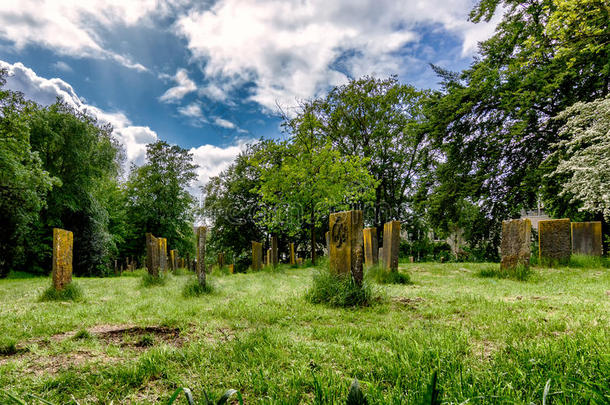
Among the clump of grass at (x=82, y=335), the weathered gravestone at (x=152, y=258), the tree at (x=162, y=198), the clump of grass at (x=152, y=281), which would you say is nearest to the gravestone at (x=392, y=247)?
the clump of grass at (x=82, y=335)

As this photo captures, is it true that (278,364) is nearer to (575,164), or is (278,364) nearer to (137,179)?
(575,164)

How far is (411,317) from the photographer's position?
3828mm

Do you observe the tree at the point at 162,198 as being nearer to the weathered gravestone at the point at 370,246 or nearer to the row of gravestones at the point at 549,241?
the weathered gravestone at the point at 370,246

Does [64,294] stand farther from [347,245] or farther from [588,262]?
[588,262]

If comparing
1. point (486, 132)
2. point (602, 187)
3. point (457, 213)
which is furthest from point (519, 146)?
point (602, 187)

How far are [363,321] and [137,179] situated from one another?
33399 mm

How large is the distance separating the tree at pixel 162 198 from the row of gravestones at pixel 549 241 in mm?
28643

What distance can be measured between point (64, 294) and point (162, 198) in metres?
25.9

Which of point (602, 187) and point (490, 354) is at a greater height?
point (602, 187)

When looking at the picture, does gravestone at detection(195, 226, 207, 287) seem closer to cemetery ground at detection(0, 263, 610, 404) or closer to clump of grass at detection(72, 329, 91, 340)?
cemetery ground at detection(0, 263, 610, 404)

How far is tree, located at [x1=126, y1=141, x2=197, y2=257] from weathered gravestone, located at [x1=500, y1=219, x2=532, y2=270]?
93.8 ft

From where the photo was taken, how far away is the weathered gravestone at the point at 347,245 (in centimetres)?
509

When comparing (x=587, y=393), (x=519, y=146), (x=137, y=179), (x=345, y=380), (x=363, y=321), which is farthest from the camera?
(x=137, y=179)

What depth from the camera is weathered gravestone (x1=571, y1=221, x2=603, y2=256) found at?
10.0 m
